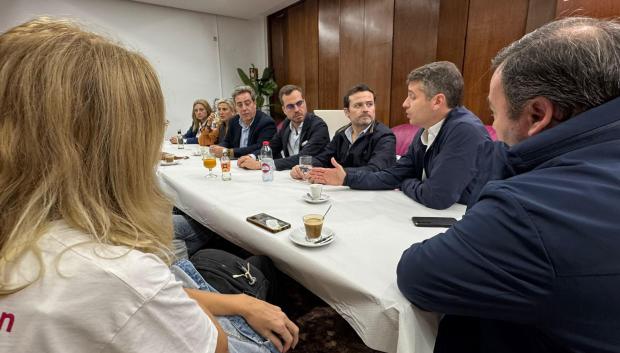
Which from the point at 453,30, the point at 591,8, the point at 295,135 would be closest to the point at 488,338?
the point at 295,135

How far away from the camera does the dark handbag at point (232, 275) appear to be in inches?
42.6

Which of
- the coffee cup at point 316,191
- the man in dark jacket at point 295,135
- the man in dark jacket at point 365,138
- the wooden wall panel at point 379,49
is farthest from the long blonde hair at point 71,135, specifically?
the wooden wall panel at point 379,49

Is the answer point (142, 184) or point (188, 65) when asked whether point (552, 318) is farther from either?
point (188, 65)

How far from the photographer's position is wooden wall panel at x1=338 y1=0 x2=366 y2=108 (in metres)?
4.55

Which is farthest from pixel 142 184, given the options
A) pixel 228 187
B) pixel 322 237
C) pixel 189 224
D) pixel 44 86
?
pixel 189 224

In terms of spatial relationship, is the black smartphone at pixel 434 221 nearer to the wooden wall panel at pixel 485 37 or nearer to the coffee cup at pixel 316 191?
the coffee cup at pixel 316 191

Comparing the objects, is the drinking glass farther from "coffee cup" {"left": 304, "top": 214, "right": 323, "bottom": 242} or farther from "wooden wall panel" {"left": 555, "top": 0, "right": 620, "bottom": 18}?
"wooden wall panel" {"left": 555, "top": 0, "right": 620, "bottom": 18}

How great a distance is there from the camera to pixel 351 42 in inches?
185

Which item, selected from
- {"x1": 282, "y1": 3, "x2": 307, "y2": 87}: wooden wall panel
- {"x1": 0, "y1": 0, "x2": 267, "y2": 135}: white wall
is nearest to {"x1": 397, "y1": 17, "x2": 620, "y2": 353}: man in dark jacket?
{"x1": 282, "y1": 3, "x2": 307, "y2": 87}: wooden wall panel

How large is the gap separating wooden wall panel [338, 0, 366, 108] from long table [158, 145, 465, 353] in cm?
329

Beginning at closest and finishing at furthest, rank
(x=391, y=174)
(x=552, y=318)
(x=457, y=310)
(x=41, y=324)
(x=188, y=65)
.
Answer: (x=41, y=324), (x=552, y=318), (x=457, y=310), (x=391, y=174), (x=188, y=65)

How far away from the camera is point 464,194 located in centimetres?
147

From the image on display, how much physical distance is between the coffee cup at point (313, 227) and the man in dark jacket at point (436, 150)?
568 millimetres

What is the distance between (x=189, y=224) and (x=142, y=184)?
136cm
